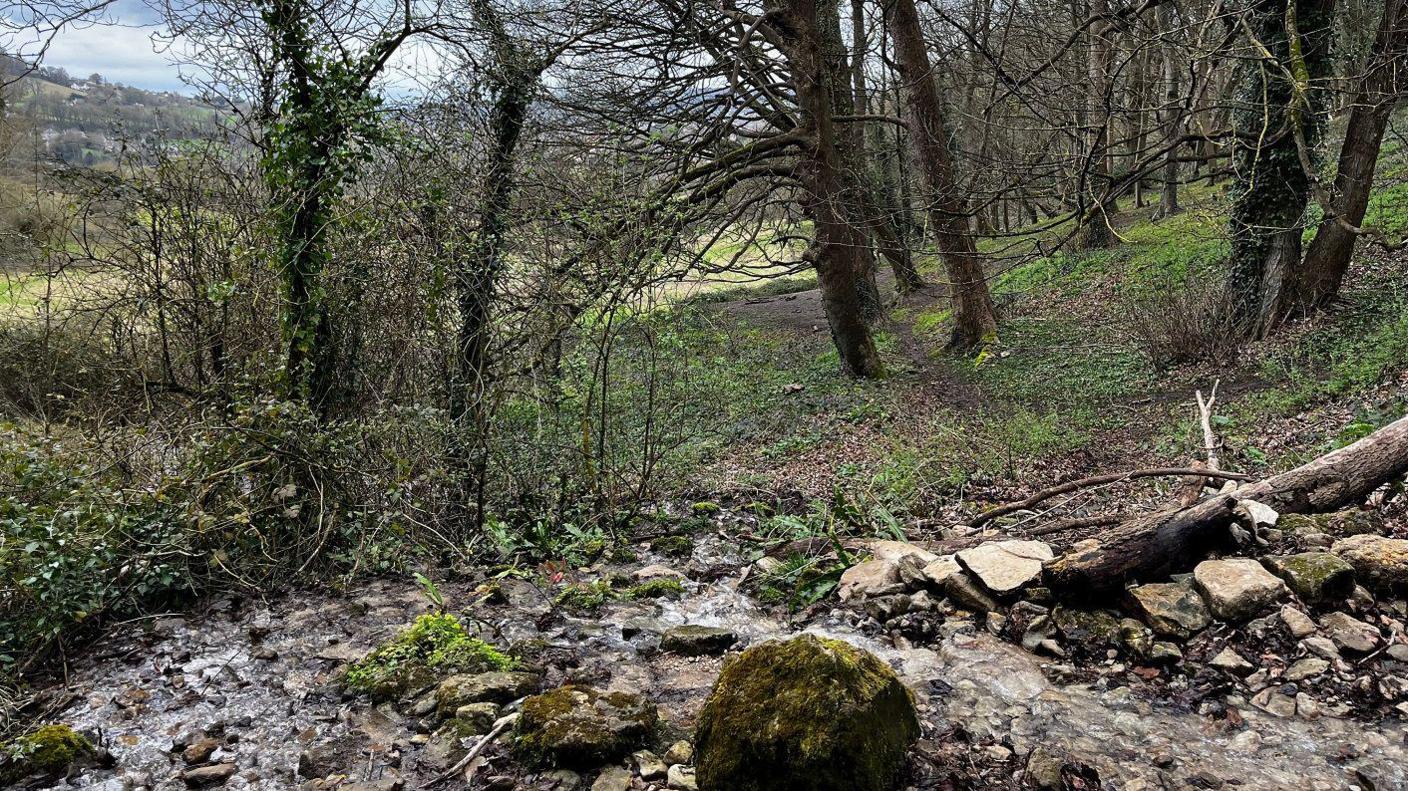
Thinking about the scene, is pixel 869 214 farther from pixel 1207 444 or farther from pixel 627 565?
pixel 627 565

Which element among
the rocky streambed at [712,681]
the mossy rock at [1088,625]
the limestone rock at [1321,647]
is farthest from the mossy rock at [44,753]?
the limestone rock at [1321,647]

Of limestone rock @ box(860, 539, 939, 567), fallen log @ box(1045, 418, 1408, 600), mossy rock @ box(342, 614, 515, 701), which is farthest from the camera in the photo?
limestone rock @ box(860, 539, 939, 567)

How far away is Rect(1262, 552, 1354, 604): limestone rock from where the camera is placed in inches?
163

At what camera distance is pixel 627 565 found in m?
6.85

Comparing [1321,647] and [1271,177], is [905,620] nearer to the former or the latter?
[1321,647]

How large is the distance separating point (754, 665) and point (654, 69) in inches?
Answer: 411

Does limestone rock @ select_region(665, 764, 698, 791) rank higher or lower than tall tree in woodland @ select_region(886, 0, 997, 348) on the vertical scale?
lower

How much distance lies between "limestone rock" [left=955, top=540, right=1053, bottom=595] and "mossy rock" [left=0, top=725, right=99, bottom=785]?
15.8 feet

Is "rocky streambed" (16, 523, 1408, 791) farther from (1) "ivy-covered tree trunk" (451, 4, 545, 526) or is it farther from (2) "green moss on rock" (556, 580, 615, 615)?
(1) "ivy-covered tree trunk" (451, 4, 545, 526)

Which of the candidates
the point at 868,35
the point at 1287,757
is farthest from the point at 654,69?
the point at 1287,757

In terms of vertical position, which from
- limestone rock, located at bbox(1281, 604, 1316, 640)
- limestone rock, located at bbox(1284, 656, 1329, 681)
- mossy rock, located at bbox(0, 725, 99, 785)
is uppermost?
mossy rock, located at bbox(0, 725, 99, 785)

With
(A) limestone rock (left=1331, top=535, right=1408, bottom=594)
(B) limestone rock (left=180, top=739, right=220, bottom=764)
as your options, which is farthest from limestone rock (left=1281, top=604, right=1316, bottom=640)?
(B) limestone rock (left=180, top=739, right=220, bottom=764)

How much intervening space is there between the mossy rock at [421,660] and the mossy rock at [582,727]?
2.57 feet

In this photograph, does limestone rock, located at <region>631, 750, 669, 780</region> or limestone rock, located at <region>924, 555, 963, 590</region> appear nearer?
limestone rock, located at <region>631, 750, 669, 780</region>
